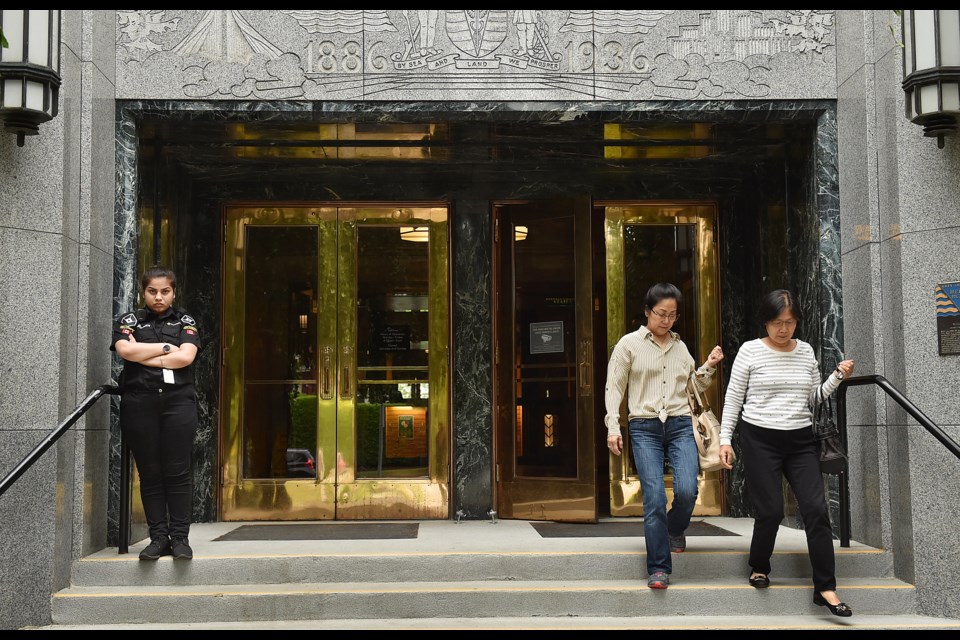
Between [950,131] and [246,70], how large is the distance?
14.8ft

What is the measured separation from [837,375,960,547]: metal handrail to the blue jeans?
88 centimetres

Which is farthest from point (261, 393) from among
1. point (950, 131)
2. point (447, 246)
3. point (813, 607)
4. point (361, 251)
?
point (950, 131)

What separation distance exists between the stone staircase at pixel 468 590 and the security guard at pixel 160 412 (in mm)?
246

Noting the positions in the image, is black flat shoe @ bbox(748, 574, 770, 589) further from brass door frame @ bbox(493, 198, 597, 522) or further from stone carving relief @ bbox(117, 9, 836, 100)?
stone carving relief @ bbox(117, 9, 836, 100)

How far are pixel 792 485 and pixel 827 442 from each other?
0.31 m

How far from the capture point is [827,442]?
17.5 ft

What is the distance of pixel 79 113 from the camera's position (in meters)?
6.07

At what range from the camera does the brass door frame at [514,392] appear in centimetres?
745

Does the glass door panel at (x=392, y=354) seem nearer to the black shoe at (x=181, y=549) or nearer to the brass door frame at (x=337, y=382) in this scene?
the brass door frame at (x=337, y=382)

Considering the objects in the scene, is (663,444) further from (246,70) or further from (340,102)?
(246,70)

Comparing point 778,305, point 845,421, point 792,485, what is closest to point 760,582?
point 792,485

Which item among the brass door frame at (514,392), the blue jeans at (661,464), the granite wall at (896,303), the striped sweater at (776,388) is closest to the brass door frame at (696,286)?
the brass door frame at (514,392)

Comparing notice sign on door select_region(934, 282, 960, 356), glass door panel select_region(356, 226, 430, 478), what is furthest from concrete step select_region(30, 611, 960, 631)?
glass door panel select_region(356, 226, 430, 478)

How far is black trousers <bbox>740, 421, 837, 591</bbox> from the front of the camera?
526cm
